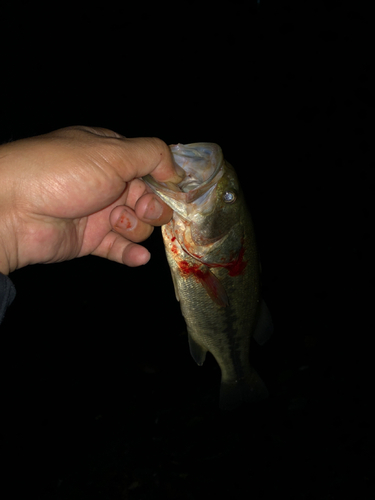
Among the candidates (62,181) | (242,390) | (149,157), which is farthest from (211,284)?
(242,390)

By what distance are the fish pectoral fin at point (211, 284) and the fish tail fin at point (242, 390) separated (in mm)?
965

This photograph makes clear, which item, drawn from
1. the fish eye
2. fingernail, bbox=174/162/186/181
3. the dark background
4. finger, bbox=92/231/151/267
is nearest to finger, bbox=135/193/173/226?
fingernail, bbox=174/162/186/181

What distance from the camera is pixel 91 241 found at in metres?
2.47

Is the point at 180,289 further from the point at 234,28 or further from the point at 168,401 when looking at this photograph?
the point at 234,28

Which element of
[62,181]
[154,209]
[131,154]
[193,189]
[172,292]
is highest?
[131,154]

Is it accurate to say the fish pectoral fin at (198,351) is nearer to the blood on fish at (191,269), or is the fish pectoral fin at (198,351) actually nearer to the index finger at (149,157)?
the blood on fish at (191,269)

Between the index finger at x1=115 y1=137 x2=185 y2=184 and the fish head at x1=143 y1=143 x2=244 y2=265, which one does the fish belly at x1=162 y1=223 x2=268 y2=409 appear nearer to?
the fish head at x1=143 y1=143 x2=244 y2=265

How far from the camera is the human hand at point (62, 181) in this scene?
1592mm

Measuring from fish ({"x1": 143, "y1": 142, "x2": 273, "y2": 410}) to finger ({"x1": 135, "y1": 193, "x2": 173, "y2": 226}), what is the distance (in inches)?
2.0

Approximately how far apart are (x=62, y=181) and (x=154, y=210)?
57 cm

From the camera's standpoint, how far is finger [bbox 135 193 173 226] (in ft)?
6.66

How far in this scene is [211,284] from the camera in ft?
6.70

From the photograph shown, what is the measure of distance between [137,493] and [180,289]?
4.18 m

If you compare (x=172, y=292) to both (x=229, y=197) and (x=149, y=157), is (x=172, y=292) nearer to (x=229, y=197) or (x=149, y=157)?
(x=229, y=197)
